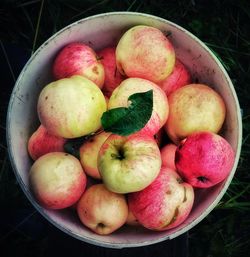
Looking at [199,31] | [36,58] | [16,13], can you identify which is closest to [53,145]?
[36,58]

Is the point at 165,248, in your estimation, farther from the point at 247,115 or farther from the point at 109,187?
the point at 247,115

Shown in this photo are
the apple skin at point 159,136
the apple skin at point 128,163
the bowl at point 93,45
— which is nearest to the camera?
the apple skin at point 128,163

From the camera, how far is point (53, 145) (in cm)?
130

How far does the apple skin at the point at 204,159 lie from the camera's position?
1159 mm

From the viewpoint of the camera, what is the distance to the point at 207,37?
179 cm

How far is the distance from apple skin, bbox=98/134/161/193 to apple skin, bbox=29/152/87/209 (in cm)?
12

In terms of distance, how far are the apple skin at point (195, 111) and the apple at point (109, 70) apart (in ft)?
0.69

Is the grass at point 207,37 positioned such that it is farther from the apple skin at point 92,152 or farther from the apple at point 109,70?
the apple skin at point 92,152

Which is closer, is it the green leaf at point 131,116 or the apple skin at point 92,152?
the green leaf at point 131,116

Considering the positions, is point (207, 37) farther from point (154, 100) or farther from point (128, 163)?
point (128, 163)

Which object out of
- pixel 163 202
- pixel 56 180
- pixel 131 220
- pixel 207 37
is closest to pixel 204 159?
pixel 163 202

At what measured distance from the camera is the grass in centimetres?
171

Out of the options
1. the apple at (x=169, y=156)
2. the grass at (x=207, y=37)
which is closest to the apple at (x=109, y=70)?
the apple at (x=169, y=156)

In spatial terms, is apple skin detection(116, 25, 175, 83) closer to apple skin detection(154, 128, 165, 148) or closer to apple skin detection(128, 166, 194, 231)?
apple skin detection(154, 128, 165, 148)
